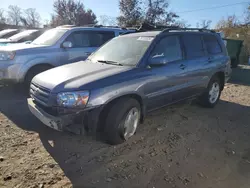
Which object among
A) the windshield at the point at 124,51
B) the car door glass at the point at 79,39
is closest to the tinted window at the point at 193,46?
the windshield at the point at 124,51

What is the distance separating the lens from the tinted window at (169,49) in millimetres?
3971

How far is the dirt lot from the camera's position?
2809mm

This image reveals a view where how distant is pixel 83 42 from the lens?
684cm

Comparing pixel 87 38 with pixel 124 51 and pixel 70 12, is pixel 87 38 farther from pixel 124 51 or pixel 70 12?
pixel 70 12

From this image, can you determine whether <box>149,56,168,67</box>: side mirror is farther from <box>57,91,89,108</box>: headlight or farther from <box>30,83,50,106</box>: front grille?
<box>30,83,50,106</box>: front grille

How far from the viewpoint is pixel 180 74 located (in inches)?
170

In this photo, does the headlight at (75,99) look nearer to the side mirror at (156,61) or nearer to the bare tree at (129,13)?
the side mirror at (156,61)

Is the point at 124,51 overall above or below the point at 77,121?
above

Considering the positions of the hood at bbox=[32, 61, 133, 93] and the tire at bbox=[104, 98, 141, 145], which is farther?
the tire at bbox=[104, 98, 141, 145]

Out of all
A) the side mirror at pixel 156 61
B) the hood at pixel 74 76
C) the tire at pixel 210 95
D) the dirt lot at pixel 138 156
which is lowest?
the dirt lot at pixel 138 156

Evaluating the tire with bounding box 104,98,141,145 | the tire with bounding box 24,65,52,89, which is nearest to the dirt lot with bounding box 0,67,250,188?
the tire with bounding box 104,98,141,145

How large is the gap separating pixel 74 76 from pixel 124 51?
1.20m

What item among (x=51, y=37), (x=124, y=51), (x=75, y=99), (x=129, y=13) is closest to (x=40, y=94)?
(x=75, y=99)

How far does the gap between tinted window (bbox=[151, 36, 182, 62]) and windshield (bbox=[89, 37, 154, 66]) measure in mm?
193
